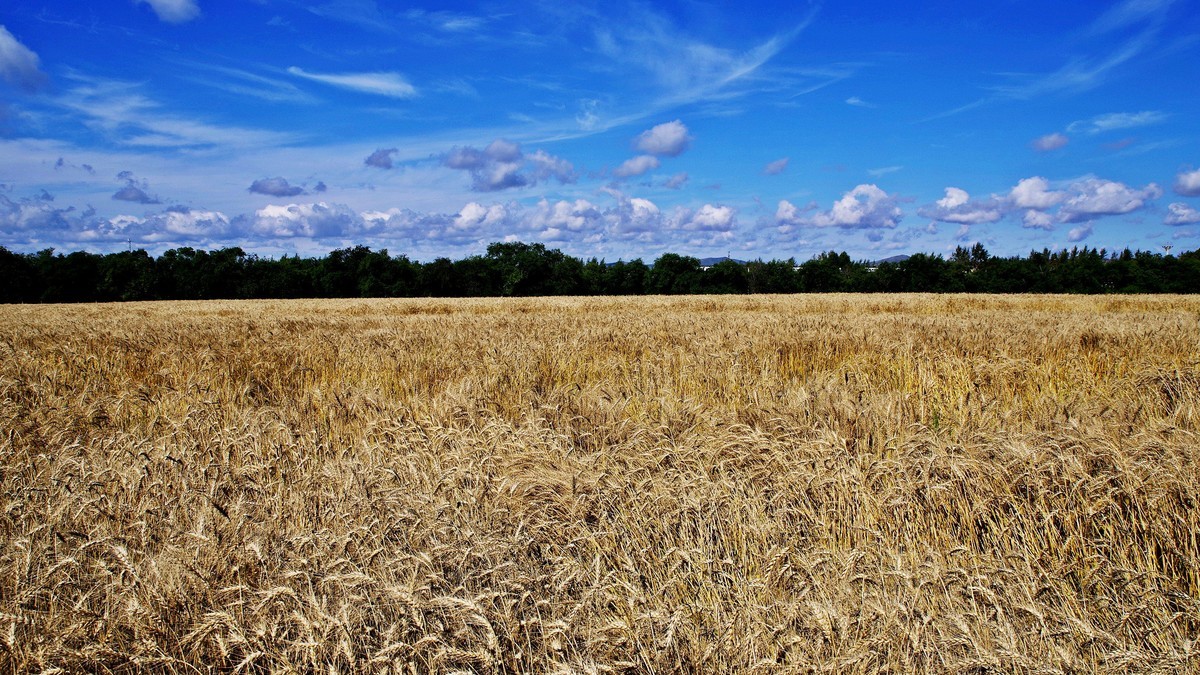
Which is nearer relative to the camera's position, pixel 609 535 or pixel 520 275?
pixel 609 535

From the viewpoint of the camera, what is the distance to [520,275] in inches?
2886

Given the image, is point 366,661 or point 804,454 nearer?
point 366,661

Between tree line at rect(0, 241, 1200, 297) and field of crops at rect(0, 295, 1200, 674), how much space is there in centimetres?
6791

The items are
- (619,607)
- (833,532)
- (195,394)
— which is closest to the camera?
(619,607)

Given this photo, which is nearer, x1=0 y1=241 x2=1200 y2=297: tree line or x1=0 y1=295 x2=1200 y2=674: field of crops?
x1=0 y1=295 x2=1200 y2=674: field of crops

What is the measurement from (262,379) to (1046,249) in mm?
97602

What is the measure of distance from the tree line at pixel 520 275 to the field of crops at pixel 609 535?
67906mm

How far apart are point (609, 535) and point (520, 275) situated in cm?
7179

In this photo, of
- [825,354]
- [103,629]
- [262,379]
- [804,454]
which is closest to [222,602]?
[103,629]

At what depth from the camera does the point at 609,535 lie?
274 centimetres

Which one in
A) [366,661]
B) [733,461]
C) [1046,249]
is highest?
[1046,249]

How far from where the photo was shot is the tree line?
203ft

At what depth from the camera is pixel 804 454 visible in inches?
135

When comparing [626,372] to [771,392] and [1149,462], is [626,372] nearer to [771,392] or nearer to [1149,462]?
[771,392]
